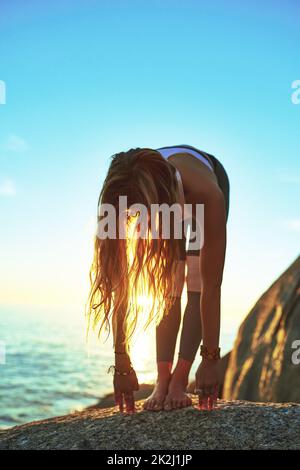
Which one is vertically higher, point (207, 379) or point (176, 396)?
point (207, 379)

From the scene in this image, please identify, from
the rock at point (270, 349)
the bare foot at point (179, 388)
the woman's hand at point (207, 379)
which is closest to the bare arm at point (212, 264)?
the woman's hand at point (207, 379)

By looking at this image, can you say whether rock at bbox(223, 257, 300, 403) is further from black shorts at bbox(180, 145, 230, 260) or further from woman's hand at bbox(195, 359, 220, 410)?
black shorts at bbox(180, 145, 230, 260)

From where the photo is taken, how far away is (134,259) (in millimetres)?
3256

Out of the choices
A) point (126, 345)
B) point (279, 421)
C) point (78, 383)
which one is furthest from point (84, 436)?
point (78, 383)

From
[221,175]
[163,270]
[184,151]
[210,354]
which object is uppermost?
[184,151]

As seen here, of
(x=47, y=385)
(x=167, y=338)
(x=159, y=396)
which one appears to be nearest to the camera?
(x=167, y=338)

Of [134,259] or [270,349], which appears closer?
[134,259]

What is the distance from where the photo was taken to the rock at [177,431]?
319cm

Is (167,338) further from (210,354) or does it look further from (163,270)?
(163,270)

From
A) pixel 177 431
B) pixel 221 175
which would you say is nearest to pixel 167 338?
pixel 177 431

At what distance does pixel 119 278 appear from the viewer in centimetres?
324

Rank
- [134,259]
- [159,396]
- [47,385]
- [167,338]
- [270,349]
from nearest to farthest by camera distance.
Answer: [134,259] → [167,338] → [159,396] → [270,349] → [47,385]

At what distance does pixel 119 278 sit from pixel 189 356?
84cm

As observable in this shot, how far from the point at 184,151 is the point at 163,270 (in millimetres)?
885
